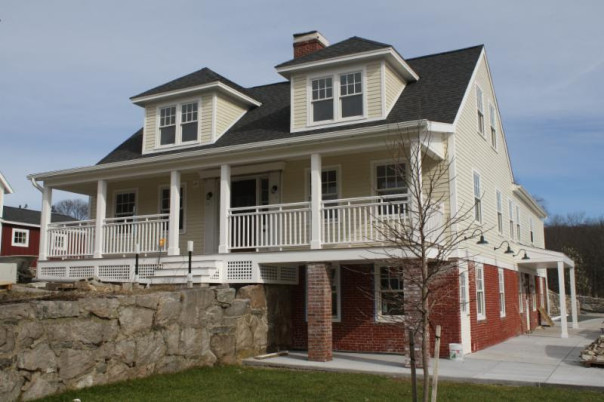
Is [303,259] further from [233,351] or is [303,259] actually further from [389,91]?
[389,91]

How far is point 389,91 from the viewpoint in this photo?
1531 cm

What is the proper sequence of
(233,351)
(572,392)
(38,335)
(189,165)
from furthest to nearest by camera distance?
(189,165), (233,351), (572,392), (38,335)

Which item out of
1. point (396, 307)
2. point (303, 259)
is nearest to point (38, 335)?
point (303, 259)

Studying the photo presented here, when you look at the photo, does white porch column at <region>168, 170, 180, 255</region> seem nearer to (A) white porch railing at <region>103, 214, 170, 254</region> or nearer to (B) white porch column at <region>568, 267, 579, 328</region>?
(A) white porch railing at <region>103, 214, 170, 254</region>

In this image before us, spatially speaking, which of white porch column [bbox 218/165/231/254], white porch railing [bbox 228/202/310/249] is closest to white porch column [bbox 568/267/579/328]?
white porch railing [bbox 228/202/310/249]

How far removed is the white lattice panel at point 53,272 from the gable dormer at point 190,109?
4156 millimetres

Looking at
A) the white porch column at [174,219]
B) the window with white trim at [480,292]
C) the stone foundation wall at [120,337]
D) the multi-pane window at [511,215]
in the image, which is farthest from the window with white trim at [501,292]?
the white porch column at [174,219]

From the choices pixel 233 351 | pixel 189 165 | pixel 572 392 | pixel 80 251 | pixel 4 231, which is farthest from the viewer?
pixel 4 231

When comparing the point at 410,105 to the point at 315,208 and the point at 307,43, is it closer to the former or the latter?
the point at 315,208

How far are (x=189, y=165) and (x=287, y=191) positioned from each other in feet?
8.68

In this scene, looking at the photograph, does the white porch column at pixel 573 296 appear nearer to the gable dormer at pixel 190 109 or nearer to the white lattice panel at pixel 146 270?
the gable dormer at pixel 190 109

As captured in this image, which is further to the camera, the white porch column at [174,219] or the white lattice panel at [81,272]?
the white lattice panel at [81,272]

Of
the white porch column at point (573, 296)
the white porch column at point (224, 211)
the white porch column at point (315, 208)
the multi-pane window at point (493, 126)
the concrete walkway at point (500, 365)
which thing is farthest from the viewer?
the white porch column at point (573, 296)

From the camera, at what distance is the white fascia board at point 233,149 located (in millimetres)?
12666
